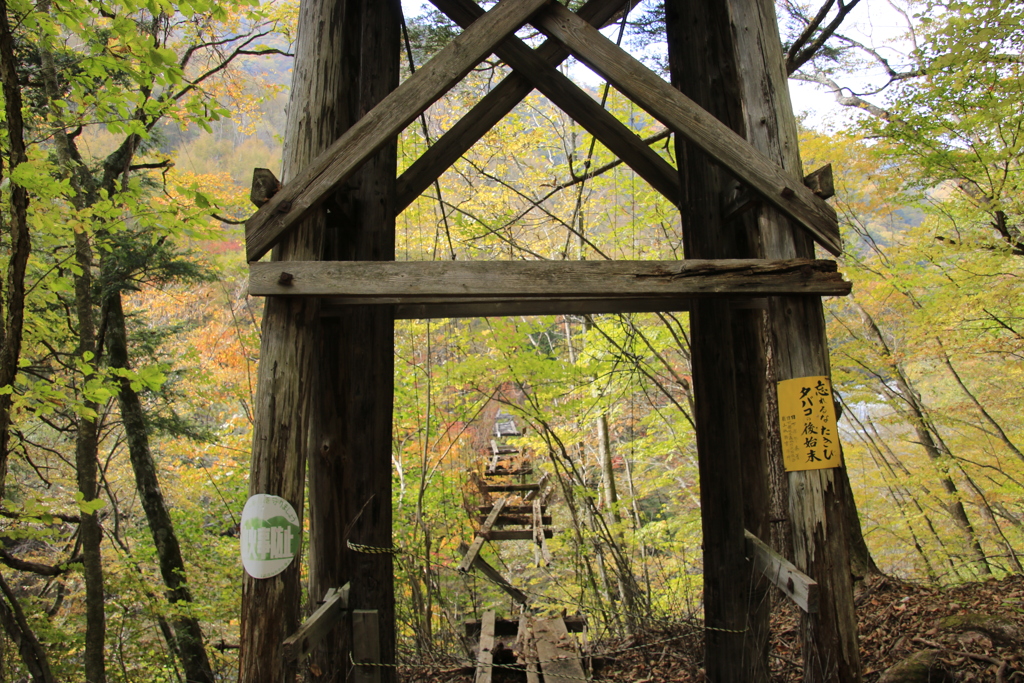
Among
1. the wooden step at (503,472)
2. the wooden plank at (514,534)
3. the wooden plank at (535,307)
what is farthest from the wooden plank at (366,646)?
the wooden step at (503,472)

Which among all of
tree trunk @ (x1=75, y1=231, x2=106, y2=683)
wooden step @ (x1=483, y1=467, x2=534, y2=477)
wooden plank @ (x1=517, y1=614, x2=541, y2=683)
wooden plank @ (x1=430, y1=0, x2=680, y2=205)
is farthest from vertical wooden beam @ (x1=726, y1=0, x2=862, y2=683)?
wooden step @ (x1=483, y1=467, x2=534, y2=477)

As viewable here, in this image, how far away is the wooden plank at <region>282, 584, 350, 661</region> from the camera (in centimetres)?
232

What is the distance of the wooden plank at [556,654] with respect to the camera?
13.3 feet

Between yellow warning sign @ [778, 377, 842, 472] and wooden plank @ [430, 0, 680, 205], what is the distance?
5.18 ft

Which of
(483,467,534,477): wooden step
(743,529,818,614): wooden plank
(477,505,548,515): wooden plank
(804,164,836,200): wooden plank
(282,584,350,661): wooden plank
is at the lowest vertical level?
(477,505,548,515): wooden plank

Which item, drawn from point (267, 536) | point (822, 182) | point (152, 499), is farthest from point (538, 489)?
point (822, 182)

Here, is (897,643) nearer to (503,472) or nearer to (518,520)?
→ (518,520)

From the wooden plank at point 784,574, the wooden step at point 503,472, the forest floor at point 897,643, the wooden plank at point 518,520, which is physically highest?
the wooden step at point 503,472

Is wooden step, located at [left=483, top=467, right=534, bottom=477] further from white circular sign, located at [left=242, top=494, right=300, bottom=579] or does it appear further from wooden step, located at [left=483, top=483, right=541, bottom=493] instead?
white circular sign, located at [left=242, top=494, right=300, bottom=579]

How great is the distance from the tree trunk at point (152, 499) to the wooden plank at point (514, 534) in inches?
147

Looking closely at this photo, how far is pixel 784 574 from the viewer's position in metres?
2.75

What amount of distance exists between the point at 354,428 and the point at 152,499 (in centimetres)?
533

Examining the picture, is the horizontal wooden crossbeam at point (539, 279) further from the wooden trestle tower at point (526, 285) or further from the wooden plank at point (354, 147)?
the wooden plank at point (354, 147)

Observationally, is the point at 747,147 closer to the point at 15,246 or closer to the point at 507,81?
the point at 507,81
